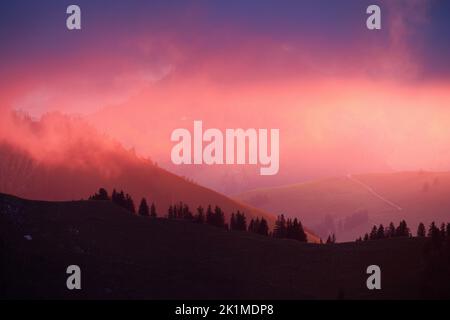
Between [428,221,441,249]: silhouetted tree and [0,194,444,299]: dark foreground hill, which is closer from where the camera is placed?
[0,194,444,299]: dark foreground hill

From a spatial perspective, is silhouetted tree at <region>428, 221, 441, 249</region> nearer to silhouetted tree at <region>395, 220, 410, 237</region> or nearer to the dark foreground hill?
the dark foreground hill

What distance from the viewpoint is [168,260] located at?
97.4m

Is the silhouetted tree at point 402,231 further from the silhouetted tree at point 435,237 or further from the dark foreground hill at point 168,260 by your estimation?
the silhouetted tree at point 435,237

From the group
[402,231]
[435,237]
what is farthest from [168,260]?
[402,231]

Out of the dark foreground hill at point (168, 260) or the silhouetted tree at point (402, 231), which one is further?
the silhouetted tree at point (402, 231)

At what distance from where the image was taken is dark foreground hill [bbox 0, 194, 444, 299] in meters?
86.3

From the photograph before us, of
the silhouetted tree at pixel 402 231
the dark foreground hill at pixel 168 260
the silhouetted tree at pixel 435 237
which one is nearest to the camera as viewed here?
the dark foreground hill at pixel 168 260

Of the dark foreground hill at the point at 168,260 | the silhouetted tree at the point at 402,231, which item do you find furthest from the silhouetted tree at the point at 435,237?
the silhouetted tree at the point at 402,231

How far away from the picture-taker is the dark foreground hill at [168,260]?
283 feet

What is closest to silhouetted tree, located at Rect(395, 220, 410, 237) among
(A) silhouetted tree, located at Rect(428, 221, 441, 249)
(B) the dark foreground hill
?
(B) the dark foreground hill

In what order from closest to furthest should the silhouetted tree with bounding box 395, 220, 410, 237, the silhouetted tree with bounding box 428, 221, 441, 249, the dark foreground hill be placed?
the dark foreground hill → the silhouetted tree with bounding box 428, 221, 441, 249 → the silhouetted tree with bounding box 395, 220, 410, 237

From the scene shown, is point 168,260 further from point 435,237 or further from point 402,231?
point 402,231
